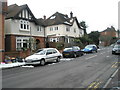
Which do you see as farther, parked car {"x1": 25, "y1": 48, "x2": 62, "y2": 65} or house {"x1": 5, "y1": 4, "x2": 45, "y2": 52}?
house {"x1": 5, "y1": 4, "x2": 45, "y2": 52}

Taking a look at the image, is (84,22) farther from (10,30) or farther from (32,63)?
(32,63)

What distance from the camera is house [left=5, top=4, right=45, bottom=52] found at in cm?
2370

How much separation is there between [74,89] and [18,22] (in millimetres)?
20965

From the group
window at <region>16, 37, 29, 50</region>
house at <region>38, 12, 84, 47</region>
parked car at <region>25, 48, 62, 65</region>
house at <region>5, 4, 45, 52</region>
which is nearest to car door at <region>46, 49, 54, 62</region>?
parked car at <region>25, 48, 62, 65</region>

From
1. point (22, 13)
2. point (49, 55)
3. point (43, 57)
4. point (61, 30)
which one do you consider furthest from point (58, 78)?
point (61, 30)

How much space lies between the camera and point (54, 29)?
128ft

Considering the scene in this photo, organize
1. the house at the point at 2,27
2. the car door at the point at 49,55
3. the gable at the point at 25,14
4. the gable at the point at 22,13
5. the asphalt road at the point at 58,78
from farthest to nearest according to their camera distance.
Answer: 1. the gable at the point at 25,14
2. the gable at the point at 22,13
3. the house at the point at 2,27
4. the car door at the point at 49,55
5. the asphalt road at the point at 58,78

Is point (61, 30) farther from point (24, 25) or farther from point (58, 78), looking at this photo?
point (58, 78)

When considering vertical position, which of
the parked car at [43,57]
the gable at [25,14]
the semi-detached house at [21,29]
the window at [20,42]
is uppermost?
the gable at [25,14]

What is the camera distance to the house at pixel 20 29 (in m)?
23.7

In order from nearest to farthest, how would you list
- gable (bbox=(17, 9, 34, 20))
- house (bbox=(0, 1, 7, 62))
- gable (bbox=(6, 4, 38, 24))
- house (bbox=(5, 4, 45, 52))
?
1. house (bbox=(0, 1, 7, 62))
2. house (bbox=(5, 4, 45, 52))
3. gable (bbox=(6, 4, 38, 24))
4. gable (bbox=(17, 9, 34, 20))

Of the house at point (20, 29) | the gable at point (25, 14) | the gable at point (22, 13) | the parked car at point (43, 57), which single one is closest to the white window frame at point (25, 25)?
the house at point (20, 29)

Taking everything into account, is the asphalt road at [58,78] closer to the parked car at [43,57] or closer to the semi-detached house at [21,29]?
the parked car at [43,57]

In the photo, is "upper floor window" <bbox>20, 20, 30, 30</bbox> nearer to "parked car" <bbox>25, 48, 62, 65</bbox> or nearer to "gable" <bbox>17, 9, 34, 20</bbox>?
"gable" <bbox>17, 9, 34, 20</bbox>
